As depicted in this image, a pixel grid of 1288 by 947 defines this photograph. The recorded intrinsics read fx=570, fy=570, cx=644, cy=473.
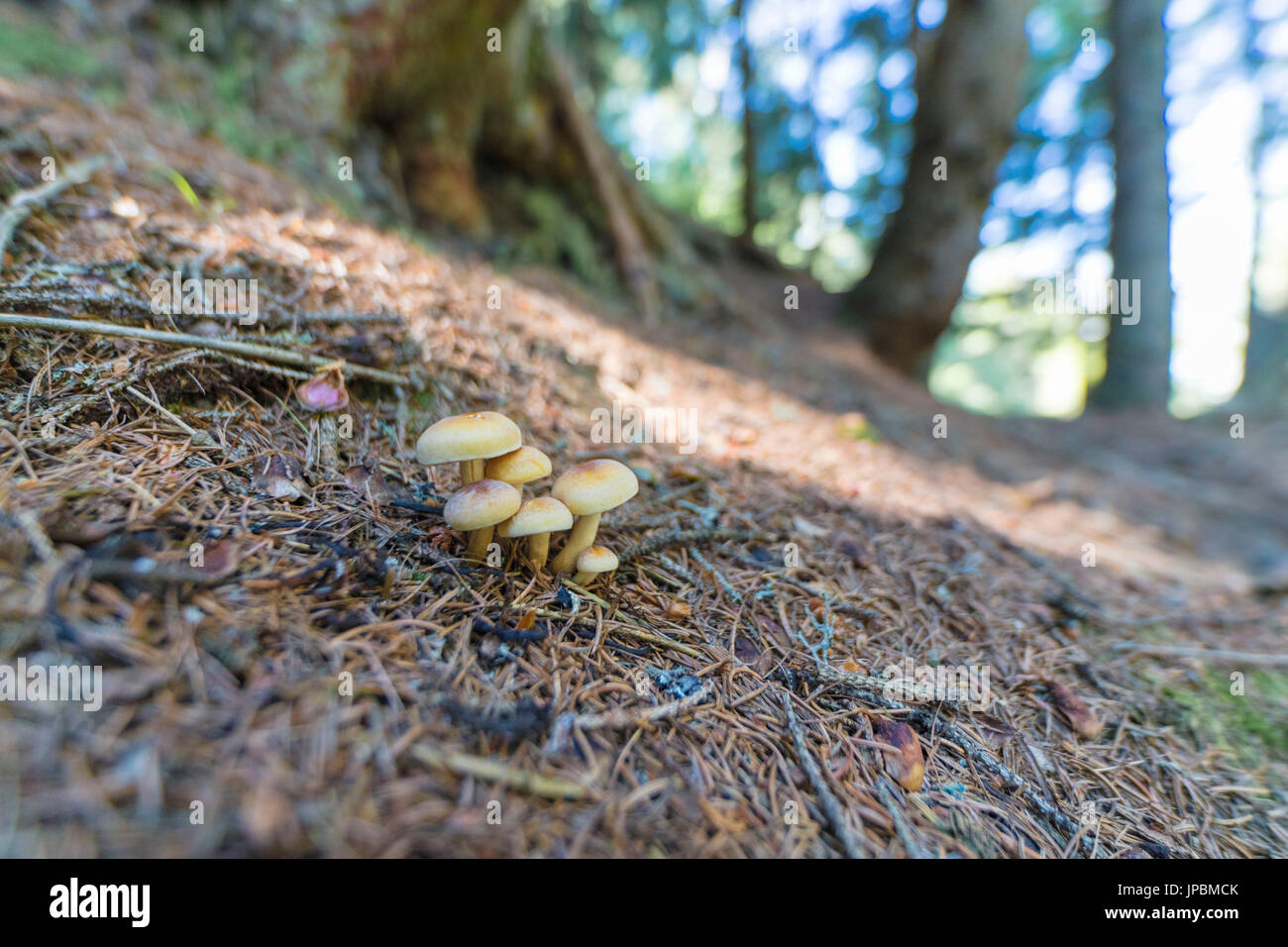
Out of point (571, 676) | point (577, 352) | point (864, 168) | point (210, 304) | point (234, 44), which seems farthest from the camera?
point (864, 168)

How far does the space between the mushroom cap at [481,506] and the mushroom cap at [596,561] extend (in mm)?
288

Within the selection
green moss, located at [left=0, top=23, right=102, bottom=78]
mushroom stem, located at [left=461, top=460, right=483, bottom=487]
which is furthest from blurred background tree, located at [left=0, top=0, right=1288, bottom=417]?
mushroom stem, located at [left=461, top=460, right=483, bottom=487]

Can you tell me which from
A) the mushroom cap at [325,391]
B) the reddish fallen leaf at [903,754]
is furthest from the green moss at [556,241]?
the reddish fallen leaf at [903,754]

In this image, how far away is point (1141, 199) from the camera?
859 cm

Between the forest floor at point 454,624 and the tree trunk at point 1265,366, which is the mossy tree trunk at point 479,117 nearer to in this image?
the forest floor at point 454,624

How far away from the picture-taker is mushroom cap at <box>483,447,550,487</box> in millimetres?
1714

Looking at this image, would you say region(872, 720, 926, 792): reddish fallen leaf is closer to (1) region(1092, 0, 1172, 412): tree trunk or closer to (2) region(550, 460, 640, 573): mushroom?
(2) region(550, 460, 640, 573): mushroom

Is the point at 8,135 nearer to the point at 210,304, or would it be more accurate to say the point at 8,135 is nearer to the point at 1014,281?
the point at 210,304

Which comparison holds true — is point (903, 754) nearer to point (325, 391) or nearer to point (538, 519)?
point (538, 519)

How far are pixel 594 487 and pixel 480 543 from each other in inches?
15.3

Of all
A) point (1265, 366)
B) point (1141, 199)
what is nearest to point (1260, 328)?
point (1265, 366)

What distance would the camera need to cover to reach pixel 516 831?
105 cm
